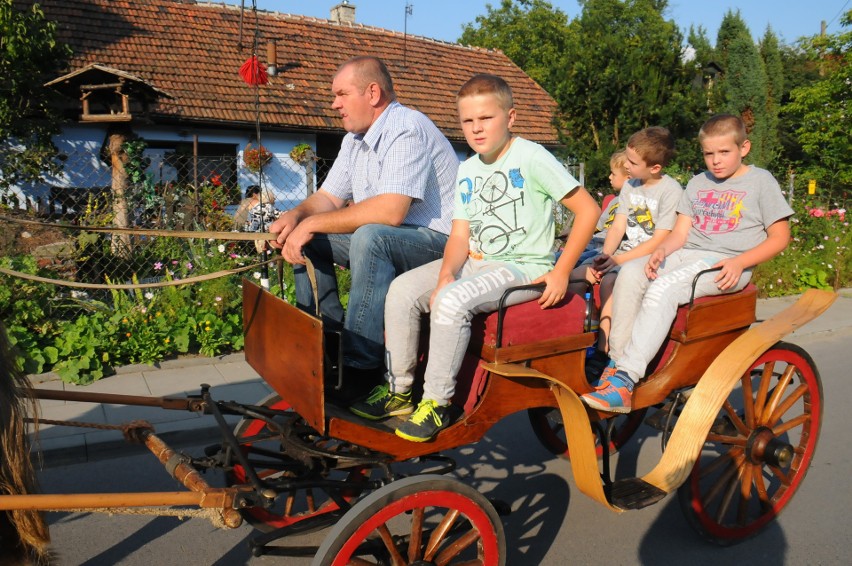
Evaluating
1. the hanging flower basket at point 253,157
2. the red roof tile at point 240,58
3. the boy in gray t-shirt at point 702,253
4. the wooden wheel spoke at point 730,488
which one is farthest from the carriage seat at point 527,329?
the red roof tile at point 240,58

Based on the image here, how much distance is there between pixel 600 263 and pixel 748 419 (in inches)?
40.5

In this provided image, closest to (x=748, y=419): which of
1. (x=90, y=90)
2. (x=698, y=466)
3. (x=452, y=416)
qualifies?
(x=698, y=466)

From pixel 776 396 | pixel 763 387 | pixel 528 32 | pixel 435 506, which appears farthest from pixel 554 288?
pixel 528 32

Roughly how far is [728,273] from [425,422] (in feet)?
5.47

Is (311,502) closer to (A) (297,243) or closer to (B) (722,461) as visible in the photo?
(A) (297,243)

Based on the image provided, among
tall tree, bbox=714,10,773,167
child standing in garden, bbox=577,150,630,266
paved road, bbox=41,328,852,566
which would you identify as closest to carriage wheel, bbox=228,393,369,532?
paved road, bbox=41,328,852,566

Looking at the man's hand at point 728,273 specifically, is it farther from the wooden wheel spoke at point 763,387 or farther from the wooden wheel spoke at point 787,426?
the wooden wheel spoke at point 787,426

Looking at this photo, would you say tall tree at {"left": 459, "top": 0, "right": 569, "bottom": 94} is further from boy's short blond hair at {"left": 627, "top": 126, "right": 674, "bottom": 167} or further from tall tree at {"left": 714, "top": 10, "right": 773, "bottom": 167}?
boy's short blond hair at {"left": 627, "top": 126, "right": 674, "bottom": 167}

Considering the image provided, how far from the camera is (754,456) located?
3412 millimetres

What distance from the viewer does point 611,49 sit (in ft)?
45.4

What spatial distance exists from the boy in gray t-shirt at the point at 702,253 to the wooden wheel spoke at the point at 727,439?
47 cm

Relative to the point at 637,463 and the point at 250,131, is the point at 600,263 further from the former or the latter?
the point at 250,131

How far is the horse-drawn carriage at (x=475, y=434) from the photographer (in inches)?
95.3

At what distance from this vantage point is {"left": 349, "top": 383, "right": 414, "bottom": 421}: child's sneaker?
109 inches
